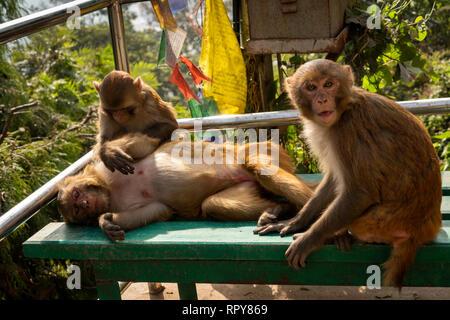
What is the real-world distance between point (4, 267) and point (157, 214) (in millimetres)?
1809

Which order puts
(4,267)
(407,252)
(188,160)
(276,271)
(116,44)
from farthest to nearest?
1. (4,267)
2. (116,44)
3. (188,160)
4. (276,271)
5. (407,252)

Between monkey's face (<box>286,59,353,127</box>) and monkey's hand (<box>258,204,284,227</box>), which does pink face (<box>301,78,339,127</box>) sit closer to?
monkey's face (<box>286,59,353,127</box>)

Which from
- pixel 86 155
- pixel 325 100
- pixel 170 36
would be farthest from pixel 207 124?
pixel 325 100

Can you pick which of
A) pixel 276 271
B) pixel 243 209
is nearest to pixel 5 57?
pixel 243 209

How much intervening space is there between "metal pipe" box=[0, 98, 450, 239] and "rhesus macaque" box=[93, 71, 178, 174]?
14 cm

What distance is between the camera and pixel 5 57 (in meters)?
4.90

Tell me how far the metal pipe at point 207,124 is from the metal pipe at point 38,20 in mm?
758

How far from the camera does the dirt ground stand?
3.68 metres

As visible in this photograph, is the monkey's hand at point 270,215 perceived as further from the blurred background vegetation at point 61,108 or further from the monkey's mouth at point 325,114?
the blurred background vegetation at point 61,108

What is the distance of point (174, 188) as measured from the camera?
8.84ft

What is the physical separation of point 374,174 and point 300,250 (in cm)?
45

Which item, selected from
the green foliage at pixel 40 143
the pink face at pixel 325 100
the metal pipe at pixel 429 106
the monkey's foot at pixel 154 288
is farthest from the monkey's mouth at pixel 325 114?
the green foliage at pixel 40 143

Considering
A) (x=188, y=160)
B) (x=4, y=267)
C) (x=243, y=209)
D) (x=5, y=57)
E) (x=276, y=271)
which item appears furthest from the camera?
(x=5, y=57)

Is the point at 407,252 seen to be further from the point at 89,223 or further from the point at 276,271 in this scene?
the point at 89,223
